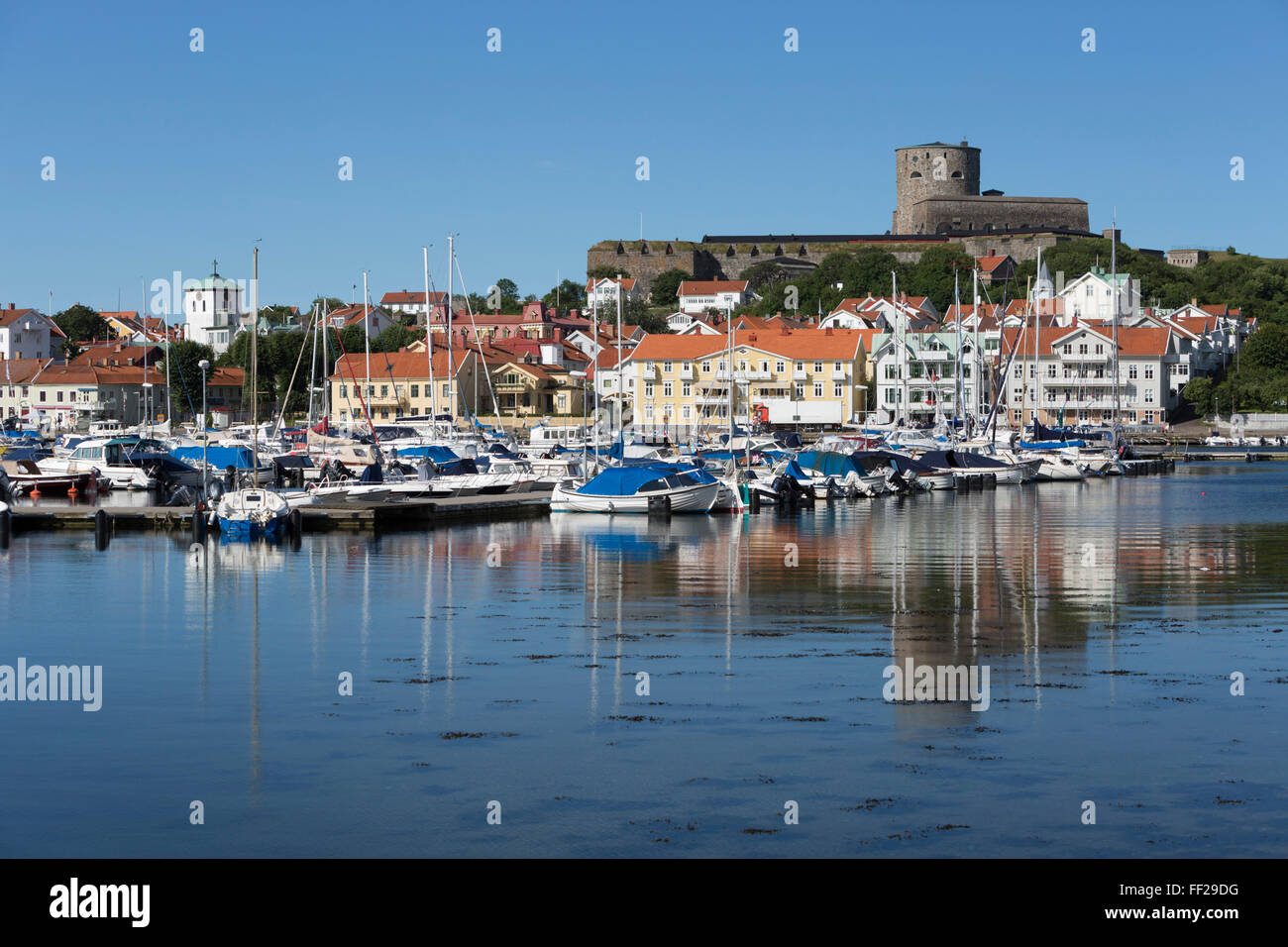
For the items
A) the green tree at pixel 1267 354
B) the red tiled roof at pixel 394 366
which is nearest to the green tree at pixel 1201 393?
the green tree at pixel 1267 354

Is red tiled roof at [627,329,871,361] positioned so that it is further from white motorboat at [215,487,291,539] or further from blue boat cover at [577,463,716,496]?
white motorboat at [215,487,291,539]

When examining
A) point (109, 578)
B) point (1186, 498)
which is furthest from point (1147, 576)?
point (1186, 498)

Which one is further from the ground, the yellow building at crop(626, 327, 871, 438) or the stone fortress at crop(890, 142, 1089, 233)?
the stone fortress at crop(890, 142, 1089, 233)

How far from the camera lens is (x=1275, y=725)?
48.8ft

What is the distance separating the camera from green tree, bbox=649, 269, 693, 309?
6432 inches

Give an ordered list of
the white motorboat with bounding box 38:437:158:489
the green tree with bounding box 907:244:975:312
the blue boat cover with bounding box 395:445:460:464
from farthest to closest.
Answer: the green tree with bounding box 907:244:975:312 → the white motorboat with bounding box 38:437:158:489 → the blue boat cover with bounding box 395:445:460:464

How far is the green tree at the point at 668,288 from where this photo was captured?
163 meters

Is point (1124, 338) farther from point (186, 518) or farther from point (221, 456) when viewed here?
point (186, 518)

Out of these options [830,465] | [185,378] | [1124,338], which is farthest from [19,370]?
[830,465]

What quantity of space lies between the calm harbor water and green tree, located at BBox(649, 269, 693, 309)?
440ft

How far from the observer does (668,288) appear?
164000mm

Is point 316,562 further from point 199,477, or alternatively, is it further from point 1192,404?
point 1192,404

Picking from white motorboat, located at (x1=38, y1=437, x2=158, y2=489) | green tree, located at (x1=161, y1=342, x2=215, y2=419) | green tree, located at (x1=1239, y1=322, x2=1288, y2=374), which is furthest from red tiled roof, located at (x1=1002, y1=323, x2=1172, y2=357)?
white motorboat, located at (x1=38, y1=437, x2=158, y2=489)
